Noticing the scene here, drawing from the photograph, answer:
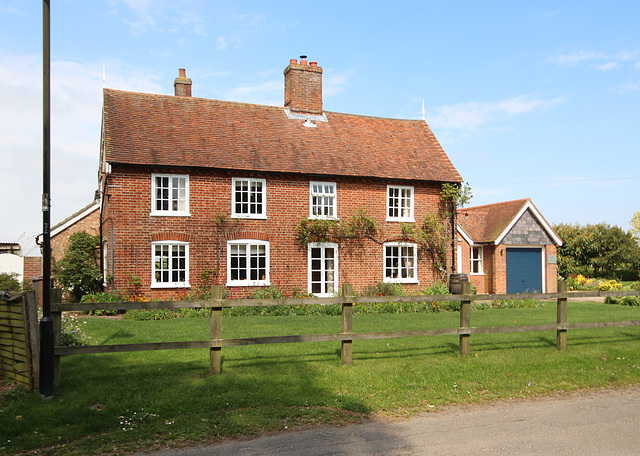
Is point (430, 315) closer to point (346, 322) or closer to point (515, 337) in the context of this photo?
point (515, 337)

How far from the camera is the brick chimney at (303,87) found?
24.9 metres

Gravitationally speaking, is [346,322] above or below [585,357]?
above

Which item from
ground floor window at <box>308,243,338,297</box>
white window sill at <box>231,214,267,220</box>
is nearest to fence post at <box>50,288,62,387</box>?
white window sill at <box>231,214,267,220</box>

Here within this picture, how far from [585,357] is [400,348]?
127 inches

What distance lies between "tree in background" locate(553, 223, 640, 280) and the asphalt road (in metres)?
31.7

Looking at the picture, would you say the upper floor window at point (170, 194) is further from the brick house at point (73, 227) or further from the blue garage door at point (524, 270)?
the blue garage door at point (524, 270)

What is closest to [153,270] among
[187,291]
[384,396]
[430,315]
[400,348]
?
[187,291]

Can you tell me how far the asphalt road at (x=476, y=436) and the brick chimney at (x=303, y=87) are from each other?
2004cm

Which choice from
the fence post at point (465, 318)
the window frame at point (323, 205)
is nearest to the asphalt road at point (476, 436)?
the fence post at point (465, 318)


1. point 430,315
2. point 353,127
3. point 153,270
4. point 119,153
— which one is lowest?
point 430,315

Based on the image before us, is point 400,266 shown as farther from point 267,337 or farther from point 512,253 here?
point 267,337

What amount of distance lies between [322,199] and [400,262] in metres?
4.38

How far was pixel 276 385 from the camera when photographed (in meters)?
7.65

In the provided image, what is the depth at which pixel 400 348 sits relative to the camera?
10.4 m
